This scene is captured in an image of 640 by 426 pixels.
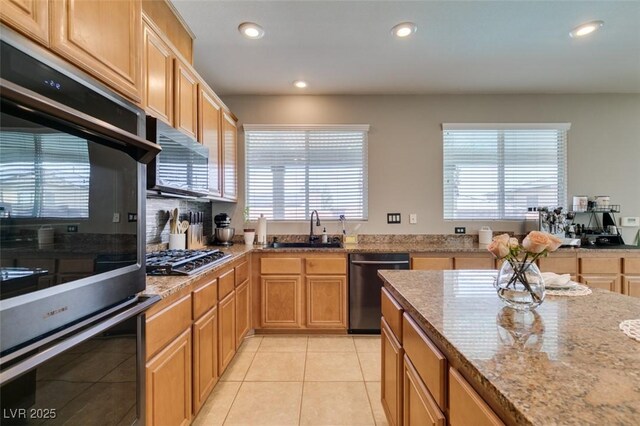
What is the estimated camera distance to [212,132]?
8.67 feet

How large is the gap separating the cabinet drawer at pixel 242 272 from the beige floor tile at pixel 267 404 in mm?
798

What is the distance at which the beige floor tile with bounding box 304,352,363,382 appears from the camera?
2.14 m

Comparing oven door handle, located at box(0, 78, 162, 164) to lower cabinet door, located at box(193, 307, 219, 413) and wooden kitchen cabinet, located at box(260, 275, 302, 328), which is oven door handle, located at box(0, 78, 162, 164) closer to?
lower cabinet door, located at box(193, 307, 219, 413)

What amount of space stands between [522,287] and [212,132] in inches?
102

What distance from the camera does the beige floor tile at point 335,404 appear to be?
171cm

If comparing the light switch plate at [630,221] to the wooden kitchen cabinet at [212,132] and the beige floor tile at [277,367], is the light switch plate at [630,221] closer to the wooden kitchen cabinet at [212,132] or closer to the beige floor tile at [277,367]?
the beige floor tile at [277,367]

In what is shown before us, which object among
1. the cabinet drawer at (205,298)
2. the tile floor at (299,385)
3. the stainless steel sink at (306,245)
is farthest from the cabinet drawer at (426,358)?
the stainless steel sink at (306,245)

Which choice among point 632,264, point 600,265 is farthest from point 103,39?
point 632,264

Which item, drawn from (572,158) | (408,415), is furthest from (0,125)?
(572,158)

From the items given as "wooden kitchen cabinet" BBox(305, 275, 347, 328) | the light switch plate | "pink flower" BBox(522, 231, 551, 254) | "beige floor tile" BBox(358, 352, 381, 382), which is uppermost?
the light switch plate

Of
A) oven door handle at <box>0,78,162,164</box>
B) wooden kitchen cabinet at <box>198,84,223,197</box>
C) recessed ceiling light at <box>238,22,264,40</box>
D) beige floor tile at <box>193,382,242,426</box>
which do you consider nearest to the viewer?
oven door handle at <box>0,78,162,164</box>

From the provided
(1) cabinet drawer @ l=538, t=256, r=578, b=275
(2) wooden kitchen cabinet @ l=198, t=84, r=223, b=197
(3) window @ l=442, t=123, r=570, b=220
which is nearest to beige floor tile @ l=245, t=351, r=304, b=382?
(2) wooden kitchen cabinet @ l=198, t=84, r=223, b=197

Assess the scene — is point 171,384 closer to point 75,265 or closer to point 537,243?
point 75,265

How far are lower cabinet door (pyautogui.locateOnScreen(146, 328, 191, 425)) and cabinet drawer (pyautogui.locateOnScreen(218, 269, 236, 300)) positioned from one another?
493mm
